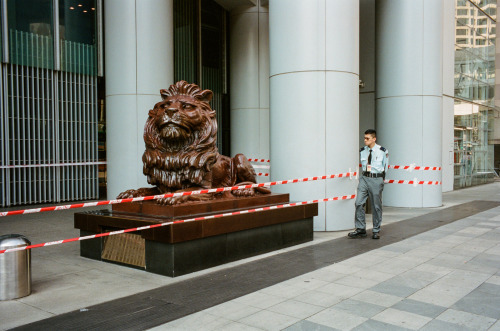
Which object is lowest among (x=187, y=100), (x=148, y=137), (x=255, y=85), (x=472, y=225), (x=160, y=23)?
(x=472, y=225)

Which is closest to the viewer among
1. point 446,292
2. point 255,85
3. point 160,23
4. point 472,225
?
point 446,292

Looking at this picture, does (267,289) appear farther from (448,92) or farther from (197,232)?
(448,92)

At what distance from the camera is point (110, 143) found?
41.5 ft

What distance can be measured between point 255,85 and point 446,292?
41.9ft

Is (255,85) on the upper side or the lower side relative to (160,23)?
lower

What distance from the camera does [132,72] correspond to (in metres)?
12.2

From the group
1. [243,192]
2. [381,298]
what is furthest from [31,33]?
[381,298]

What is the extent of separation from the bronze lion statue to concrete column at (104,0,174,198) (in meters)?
5.74

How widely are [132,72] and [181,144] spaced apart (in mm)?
6405

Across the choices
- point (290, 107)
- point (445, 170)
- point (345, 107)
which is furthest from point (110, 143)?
point (445, 170)

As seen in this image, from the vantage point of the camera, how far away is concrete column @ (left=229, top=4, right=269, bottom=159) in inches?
663

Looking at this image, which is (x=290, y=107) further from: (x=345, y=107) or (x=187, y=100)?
(x=187, y=100)

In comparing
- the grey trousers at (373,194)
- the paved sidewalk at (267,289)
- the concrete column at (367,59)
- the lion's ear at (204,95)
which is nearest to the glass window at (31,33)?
the paved sidewalk at (267,289)

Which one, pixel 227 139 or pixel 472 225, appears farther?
pixel 227 139
